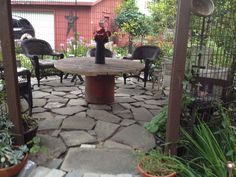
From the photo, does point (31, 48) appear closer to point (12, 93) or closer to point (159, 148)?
point (12, 93)

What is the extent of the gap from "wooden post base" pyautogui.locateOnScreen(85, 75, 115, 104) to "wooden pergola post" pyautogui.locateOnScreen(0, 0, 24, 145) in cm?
168

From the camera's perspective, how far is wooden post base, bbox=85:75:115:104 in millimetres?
3971

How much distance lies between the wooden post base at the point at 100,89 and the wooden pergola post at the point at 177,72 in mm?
1799

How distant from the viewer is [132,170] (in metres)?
2.34

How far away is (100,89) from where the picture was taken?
3.98 meters

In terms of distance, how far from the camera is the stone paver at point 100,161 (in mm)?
Result: 2314

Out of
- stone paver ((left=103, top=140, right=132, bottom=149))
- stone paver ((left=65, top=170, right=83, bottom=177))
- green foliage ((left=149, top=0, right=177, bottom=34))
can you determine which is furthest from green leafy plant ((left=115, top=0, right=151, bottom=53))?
stone paver ((left=65, top=170, right=83, bottom=177))

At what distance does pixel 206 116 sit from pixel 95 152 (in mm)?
1259

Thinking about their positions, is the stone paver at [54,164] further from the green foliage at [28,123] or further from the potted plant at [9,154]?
the green foliage at [28,123]

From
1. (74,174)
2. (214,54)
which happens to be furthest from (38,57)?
(214,54)

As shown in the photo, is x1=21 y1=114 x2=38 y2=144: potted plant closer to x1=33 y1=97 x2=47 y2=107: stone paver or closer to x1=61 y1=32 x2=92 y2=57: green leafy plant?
x1=33 y1=97 x2=47 y2=107: stone paver

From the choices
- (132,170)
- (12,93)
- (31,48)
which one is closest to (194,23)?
(132,170)

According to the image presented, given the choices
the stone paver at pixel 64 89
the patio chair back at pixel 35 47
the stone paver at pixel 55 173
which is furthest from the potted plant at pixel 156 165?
the patio chair back at pixel 35 47

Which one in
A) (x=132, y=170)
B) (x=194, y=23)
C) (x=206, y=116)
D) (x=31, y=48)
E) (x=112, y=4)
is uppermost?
(x=112, y=4)
